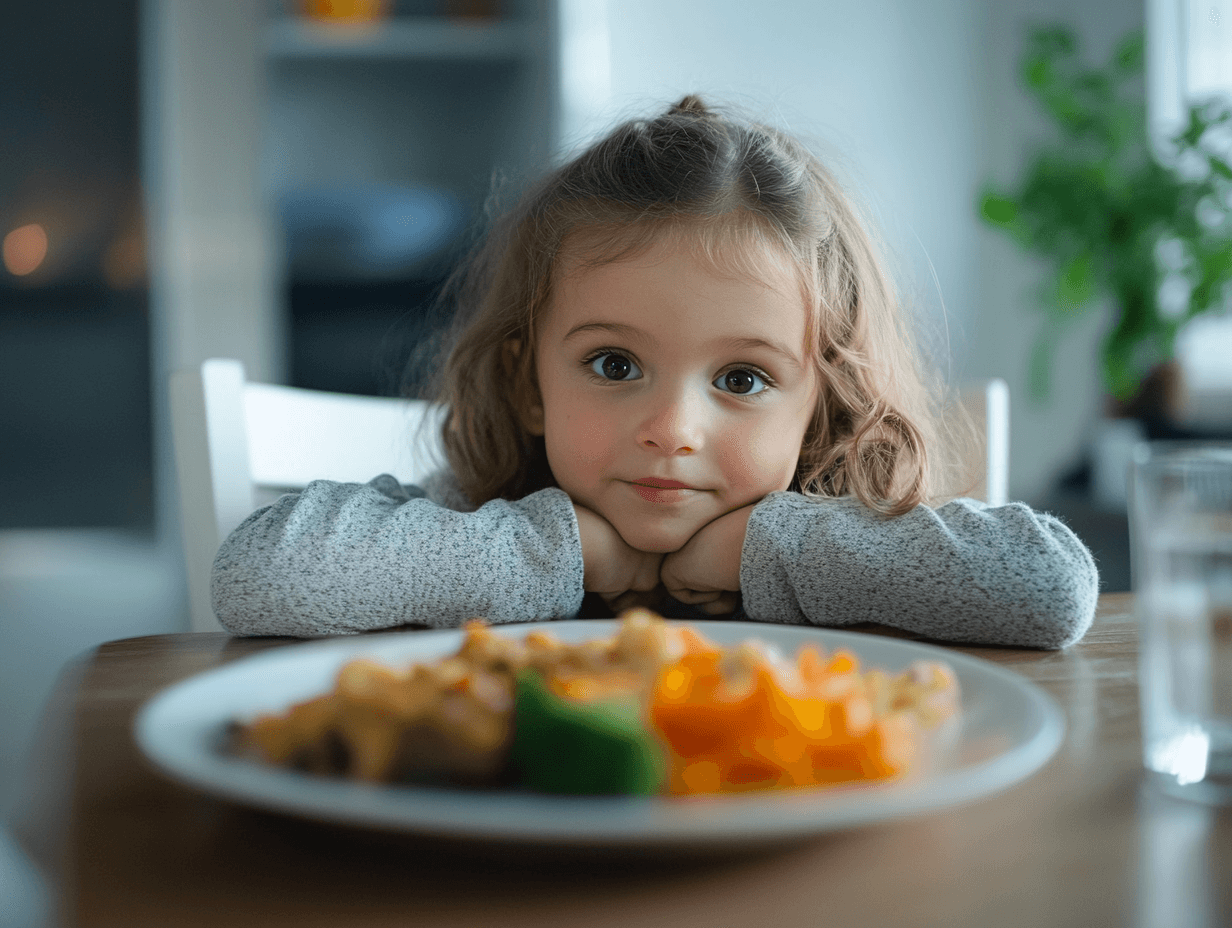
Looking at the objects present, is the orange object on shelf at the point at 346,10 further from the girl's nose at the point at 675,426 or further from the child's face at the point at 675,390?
the girl's nose at the point at 675,426

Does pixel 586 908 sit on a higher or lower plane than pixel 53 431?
higher

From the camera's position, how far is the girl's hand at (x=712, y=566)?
84 centimetres

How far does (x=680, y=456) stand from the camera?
32.9 inches

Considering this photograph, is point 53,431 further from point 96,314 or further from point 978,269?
point 978,269

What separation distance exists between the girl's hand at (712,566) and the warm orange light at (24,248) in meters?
2.22

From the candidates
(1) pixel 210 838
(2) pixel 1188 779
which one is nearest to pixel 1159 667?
(2) pixel 1188 779

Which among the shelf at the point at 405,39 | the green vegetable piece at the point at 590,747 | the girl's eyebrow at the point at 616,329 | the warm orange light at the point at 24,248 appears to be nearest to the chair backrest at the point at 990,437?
the girl's eyebrow at the point at 616,329

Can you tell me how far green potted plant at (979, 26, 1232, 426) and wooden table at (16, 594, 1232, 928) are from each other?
197cm

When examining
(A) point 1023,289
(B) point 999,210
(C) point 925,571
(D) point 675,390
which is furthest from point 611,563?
(A) point 1023,289

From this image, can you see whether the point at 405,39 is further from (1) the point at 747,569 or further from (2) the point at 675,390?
(1) the point at 747,569

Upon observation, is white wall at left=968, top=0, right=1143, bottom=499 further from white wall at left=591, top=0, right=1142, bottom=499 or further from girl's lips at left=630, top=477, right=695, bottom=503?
girl's lips at left=630, top=477, right=695, bottom=503

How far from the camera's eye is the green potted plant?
6.82 feet

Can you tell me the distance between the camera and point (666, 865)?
0.31m

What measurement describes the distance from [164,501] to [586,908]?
2.57 meters
